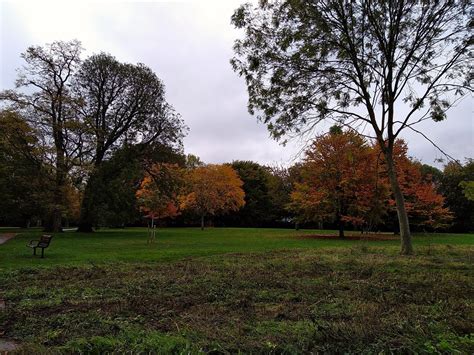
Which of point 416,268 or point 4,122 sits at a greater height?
point 4,122

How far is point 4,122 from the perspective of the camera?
29.0 meters

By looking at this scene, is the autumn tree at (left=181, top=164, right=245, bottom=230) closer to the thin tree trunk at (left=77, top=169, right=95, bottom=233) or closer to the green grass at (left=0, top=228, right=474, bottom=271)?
the thin tree trunk at (left=77, top=169, right=95, bottom=233)

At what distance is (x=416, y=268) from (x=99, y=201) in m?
27.9

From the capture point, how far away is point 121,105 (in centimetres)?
3684

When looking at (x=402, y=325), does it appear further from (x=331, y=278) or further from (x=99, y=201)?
(x=99, y=201)

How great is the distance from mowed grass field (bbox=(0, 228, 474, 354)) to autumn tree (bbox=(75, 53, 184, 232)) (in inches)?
1038

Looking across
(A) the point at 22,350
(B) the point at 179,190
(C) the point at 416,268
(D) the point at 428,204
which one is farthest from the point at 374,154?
(A) the point at 22,350

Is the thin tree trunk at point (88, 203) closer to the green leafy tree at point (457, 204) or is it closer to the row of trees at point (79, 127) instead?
the row of trees at point (79, 127)

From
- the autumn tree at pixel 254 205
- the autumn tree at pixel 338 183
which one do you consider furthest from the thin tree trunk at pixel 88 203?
the autumn tree at pixel 254 205

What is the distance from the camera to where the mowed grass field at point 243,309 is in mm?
4023

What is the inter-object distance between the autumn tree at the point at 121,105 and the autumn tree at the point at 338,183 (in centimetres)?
1283

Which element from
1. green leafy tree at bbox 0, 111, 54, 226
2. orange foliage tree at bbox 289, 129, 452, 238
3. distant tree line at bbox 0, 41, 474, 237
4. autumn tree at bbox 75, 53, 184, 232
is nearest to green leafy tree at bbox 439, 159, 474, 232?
distant tree line at bbox 0, 41, 474, 237

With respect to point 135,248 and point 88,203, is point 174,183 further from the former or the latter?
point 135,248

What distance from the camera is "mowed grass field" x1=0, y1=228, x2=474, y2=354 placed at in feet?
13.2
